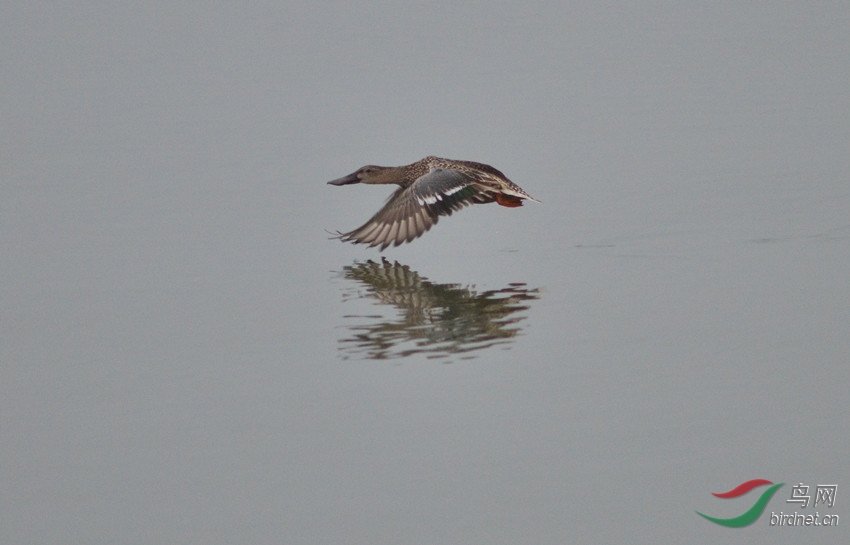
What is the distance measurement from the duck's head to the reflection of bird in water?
94.3 inches

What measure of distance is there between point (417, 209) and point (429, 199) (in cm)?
14

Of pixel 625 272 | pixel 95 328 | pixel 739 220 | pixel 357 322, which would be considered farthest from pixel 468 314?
pixel 739 220

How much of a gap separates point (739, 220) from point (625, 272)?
218cm

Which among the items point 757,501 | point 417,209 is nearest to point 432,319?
point 417,209

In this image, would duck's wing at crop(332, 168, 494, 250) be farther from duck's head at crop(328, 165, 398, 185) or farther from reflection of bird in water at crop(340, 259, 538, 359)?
duck's head at crop(328, 165, 398, 185)

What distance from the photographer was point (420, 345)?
8672mm

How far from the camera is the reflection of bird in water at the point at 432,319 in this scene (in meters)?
8.70

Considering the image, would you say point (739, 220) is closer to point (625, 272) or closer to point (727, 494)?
point (625, 272)

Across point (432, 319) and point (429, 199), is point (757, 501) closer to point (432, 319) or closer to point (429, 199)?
point (432, 319)

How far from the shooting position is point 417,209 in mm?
11297

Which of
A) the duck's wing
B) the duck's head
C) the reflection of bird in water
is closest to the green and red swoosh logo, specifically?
the reflection of bird in water

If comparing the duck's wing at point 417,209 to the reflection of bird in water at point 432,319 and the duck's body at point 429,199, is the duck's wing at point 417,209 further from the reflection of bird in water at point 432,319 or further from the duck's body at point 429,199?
the reflection of bird in water at point 432,319

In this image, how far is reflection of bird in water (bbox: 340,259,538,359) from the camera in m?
8.70

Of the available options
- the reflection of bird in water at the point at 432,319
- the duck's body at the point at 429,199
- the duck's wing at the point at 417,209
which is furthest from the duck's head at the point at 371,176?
the reflection of bird in water at the point at 432,319
